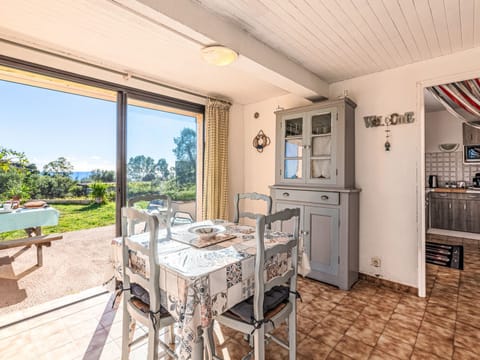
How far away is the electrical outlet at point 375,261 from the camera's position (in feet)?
9.21

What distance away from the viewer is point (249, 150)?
13.1 feet

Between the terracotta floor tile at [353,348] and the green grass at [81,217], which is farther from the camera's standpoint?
the green grass at [81,217]

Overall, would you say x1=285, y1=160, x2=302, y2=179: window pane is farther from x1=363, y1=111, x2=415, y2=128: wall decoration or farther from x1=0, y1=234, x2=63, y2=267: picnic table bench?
x1=0, y1=234, x2=63, y2=267: picnic table bench

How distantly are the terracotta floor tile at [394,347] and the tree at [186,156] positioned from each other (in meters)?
2.70

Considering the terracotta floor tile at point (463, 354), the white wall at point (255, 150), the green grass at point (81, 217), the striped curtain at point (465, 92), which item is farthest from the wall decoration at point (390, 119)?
the green grass at point (81, 217)

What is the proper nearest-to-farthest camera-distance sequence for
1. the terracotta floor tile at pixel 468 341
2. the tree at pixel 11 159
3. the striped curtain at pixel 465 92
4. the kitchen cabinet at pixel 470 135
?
the terracotta floor tile at pixel 468 341 < the tree at pixel 11 159 < the striped curtain at pixel 465 92 < the kitchen cabinet at pixel 470 135

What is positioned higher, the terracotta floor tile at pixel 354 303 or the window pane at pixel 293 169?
the window pane at pixel 293 169

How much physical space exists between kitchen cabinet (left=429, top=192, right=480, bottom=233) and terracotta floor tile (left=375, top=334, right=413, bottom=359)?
4.03m

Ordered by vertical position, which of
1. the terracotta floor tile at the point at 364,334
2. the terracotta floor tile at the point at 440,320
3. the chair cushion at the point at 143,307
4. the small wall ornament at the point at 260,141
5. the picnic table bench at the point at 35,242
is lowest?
the terracotta floor tile at the point at 364,334

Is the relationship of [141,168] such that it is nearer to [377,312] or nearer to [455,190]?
[377,312]

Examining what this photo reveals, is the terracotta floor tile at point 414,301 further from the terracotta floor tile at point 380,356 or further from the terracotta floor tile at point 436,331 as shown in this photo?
the terracotta floor tile at point 380,356

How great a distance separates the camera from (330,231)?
2.75 meters

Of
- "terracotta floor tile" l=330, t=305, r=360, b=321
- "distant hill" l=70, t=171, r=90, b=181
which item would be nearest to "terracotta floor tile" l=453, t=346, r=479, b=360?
"terracotta floor tile" l=330, t=305, r=360, b=321

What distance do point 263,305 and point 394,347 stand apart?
1.17m
